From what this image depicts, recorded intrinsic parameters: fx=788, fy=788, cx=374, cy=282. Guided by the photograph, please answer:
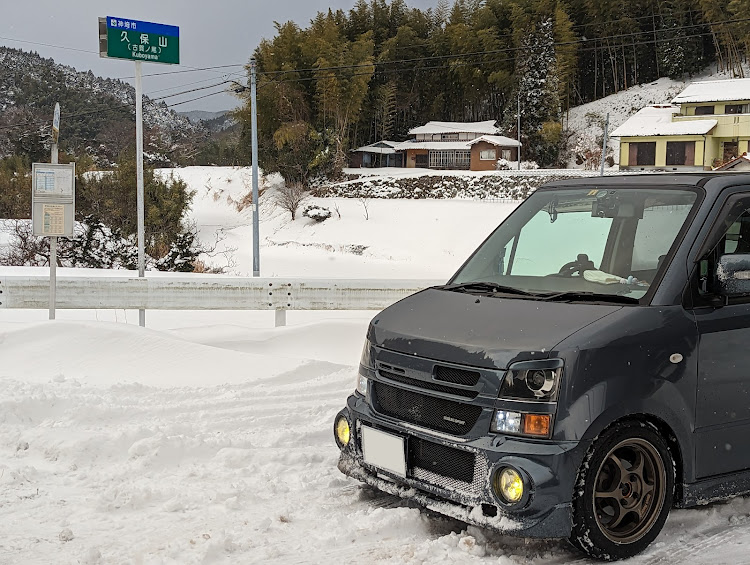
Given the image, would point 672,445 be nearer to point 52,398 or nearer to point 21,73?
point 52,398

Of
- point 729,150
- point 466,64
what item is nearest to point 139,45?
point 729,150

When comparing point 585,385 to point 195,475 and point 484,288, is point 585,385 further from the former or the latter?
point 195,475

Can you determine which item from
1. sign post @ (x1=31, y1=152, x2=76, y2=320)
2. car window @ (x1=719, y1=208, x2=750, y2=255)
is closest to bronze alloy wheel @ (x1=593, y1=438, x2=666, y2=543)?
car window @ (x1=719, y1=208, x2=750, y2=255)

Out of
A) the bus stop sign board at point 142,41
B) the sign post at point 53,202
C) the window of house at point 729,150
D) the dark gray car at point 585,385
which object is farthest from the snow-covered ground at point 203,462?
the window of house at point 729,150

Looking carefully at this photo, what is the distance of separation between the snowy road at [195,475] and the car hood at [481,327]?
3.14 feet

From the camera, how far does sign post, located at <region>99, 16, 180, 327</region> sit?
42.3ft

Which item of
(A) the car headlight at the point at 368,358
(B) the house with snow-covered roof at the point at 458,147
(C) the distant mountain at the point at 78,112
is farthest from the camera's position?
(C) the distant mountain at the point at 78,112

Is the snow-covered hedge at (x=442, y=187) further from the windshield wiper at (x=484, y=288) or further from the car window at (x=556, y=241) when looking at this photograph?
the windshield wiper at (x=484, y=288)

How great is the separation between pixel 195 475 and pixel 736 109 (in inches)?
2204

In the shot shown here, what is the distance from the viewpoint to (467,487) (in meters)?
3.81

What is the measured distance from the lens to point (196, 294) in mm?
9719

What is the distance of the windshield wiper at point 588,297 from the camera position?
4.02 m

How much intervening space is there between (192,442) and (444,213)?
41.3 metres

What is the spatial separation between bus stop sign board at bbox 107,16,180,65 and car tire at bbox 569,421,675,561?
1150 cm
